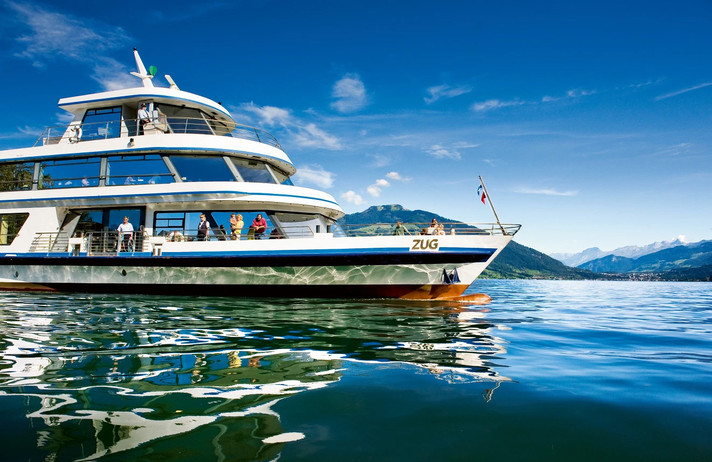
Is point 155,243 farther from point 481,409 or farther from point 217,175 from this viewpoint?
point 481,409

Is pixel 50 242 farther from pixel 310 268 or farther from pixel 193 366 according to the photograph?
pixel 193 366

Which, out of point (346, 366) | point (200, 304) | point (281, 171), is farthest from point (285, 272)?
point (346, 366)

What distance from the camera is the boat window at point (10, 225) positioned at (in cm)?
1561

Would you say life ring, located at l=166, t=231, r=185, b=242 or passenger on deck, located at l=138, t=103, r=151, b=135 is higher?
passenger on deck, located at l=138, t=103, r=151, b=135

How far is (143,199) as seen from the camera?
14.2 metres

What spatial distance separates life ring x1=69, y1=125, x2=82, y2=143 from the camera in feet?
52.0

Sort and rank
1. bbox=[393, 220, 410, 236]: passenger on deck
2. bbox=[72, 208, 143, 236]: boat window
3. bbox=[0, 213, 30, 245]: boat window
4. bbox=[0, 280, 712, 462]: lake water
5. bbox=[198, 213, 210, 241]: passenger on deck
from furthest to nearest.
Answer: bbox=[0, 213, 30, 245]: boat window
bbox=[72, 208, 143, 236]: boat window
bbox=[198, 213, 210, 241]: passenger on deck
bbox=[393, 220, 410, 236]: passenger on deck
bbox=[0, 280, 712, 462]: lake water

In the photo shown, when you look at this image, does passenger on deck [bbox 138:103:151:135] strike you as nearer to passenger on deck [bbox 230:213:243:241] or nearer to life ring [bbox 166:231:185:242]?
life ring [bbox 166:231:185:242]

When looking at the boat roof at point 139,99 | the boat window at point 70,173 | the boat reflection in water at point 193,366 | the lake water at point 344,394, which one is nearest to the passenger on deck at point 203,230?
the boat roof at point 139,99

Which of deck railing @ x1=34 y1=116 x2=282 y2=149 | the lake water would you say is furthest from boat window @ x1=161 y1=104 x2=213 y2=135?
the lake water

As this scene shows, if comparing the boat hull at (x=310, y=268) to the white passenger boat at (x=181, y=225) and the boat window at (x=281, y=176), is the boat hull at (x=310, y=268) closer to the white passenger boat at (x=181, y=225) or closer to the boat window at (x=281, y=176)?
the white passenger boat at (x=181, y=225)

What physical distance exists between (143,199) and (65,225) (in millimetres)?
3563

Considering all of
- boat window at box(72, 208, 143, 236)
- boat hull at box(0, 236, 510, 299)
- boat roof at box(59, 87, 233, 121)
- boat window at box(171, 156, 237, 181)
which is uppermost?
boat roof at box(59, 87, 233, 121)

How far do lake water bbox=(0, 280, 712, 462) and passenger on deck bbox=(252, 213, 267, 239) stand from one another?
6261mm
